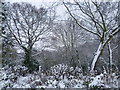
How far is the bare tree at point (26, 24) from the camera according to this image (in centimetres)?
901

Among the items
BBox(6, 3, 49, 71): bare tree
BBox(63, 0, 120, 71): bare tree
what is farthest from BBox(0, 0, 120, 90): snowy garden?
→ BBox(63, 0, 120, 71): bare tree

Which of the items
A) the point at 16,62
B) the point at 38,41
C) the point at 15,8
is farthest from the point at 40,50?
the point at 15,8

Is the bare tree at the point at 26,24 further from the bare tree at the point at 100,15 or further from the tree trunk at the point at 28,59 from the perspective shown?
the bare tree at the point at 100,15

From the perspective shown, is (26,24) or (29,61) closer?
(29,61)

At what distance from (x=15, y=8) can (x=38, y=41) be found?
10.9ft

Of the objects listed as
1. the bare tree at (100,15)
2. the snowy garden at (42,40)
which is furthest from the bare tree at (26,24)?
the bare tree at (100,15)

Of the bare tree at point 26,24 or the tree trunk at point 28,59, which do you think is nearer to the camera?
→ the tree trunk at point 28,59

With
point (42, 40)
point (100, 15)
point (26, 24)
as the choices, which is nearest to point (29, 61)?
point (42, 40)

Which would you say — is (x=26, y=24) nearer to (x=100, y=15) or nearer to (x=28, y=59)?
(x=28, y=59)

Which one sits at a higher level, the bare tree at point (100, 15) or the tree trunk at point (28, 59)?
the bare tree at point (100, 15)

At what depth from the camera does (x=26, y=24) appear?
9.62m

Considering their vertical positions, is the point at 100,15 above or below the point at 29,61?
above

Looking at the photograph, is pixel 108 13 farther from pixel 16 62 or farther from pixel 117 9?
pixel 16 62

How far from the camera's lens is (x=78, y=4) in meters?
4.74
